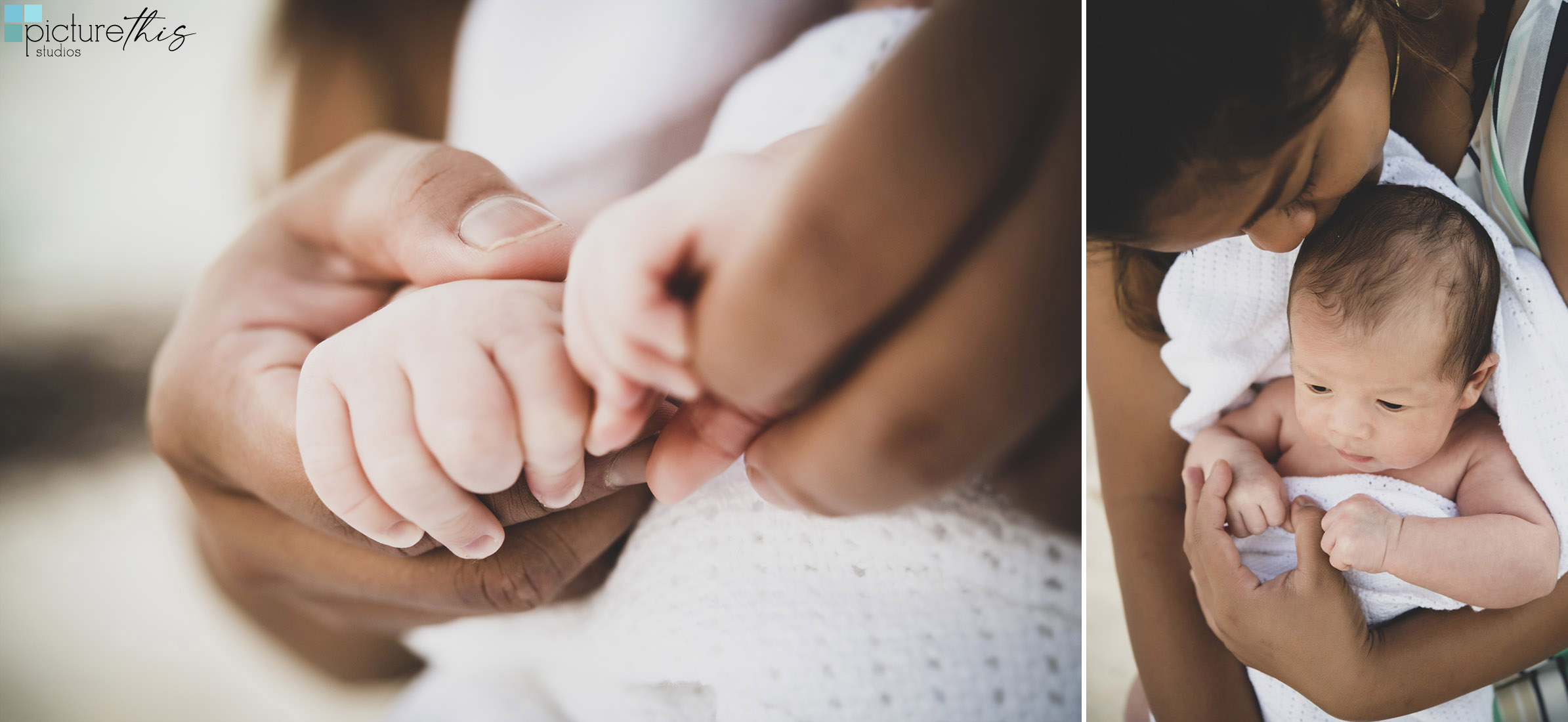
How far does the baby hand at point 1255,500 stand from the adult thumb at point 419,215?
21.6 inches

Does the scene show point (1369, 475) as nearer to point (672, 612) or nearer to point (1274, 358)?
point (1274, 358)

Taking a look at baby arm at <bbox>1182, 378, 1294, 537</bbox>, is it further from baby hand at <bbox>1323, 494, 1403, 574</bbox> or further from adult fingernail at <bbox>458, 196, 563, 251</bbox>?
adult fingernail at <bbox>458, 196, 563, 251</bbox>

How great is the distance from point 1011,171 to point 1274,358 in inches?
12.1

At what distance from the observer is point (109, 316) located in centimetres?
44

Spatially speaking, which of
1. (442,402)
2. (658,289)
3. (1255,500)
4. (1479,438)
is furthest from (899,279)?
(1479,438)

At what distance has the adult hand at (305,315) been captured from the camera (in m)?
0.43

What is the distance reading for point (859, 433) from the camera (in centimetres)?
50

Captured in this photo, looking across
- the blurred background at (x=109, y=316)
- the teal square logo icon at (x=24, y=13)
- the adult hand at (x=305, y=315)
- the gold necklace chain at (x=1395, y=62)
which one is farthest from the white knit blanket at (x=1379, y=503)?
the teal square logo icon at (x=24, y=13)

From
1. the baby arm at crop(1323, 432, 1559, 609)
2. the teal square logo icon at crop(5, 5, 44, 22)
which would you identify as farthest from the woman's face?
the teal square logo icon at crop(5, 5, 44, 22)

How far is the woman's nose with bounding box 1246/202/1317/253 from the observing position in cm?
56

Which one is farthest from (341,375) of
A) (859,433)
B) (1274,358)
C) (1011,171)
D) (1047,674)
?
(1274,358)

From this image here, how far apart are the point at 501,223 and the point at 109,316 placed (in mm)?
227

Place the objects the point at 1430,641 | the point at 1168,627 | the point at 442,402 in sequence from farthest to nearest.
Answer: the point at 1168,627 < the point at 1430,641 < the point at 442,402

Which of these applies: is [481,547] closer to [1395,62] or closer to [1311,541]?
[1311,541]
